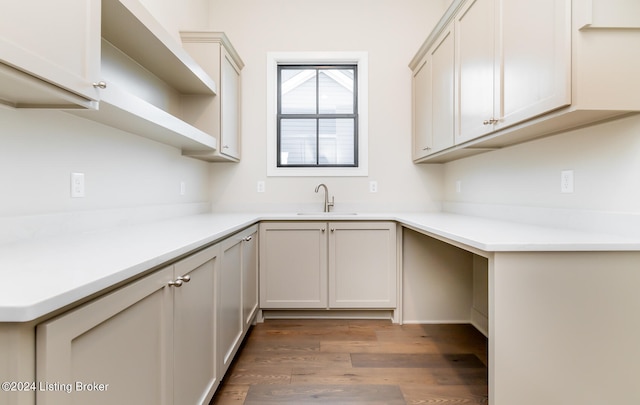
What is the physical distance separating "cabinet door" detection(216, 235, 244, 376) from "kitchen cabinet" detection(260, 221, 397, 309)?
0.56m

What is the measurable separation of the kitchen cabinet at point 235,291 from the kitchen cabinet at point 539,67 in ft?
5.02

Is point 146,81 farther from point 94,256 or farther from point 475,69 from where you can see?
point 475,69

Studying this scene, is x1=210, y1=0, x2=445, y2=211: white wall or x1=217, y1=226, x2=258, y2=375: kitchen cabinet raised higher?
x1=210, y1=0, x2=445, y2=211: white wall

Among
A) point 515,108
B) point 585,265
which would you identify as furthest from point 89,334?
point 515,108

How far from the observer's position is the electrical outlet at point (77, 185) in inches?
53.5

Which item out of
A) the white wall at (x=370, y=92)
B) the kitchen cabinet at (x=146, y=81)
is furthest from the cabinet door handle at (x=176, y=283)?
the white wall at (x=370, y=92)

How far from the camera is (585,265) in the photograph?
108 centimetres

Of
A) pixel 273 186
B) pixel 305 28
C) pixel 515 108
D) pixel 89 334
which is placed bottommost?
pixel 89 334

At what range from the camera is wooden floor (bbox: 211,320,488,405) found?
156cm

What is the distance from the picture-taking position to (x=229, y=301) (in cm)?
168

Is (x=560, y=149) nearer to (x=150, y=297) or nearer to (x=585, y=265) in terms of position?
(x=585, y=265)

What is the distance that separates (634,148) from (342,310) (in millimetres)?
1993

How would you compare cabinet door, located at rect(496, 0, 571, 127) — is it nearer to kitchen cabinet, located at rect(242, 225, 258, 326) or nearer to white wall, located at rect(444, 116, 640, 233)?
white wall, located at rect(444, 116, 640, 233)

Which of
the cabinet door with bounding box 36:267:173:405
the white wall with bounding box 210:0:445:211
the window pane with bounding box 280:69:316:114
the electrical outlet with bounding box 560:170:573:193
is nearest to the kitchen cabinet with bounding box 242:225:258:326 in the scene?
the white wall with bounding box 210:0:445:211
